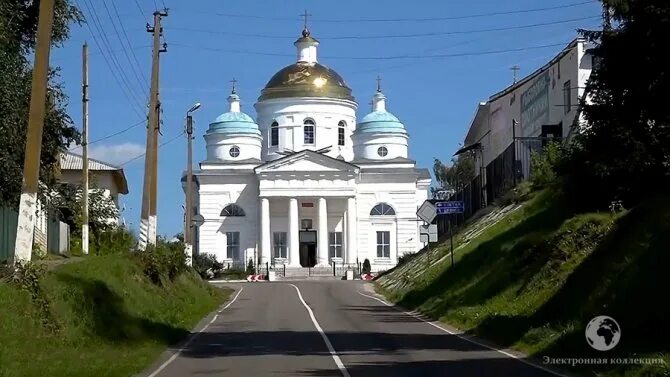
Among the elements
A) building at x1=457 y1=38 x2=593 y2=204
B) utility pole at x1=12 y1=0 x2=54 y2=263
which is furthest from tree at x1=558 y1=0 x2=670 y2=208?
building at x1=457 y1=38 x2=593 y2=204

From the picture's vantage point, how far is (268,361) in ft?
66.4

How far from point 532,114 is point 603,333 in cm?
4111

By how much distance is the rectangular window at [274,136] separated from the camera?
99.3 metres

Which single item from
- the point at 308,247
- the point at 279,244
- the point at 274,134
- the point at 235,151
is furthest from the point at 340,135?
the point at 279,244

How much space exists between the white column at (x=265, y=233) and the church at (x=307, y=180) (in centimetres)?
10

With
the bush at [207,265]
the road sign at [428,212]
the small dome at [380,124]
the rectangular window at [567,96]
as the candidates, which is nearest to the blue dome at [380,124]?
the small dome at [380,124]

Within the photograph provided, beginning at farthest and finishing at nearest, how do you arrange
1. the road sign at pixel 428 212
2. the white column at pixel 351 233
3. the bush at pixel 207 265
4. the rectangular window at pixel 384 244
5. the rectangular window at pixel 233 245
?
the rectangular window at pixel 233 245 → the rectangular window at pixel 384 244 → the white column at pixel 351 233 → the bush at pixel 207 265 → the road sign at pixel 428 212

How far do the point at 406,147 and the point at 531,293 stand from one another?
71.6m

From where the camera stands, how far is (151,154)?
120 ft

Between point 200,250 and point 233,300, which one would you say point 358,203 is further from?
point 233,300

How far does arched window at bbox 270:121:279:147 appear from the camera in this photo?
9931 centimetres

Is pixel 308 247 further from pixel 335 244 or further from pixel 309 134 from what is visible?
pixel 309 134

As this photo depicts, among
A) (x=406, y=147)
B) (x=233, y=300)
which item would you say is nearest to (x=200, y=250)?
(x=406, y=147)

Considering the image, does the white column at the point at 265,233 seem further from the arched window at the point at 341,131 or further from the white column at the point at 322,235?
the arched window at the point at 341,131
